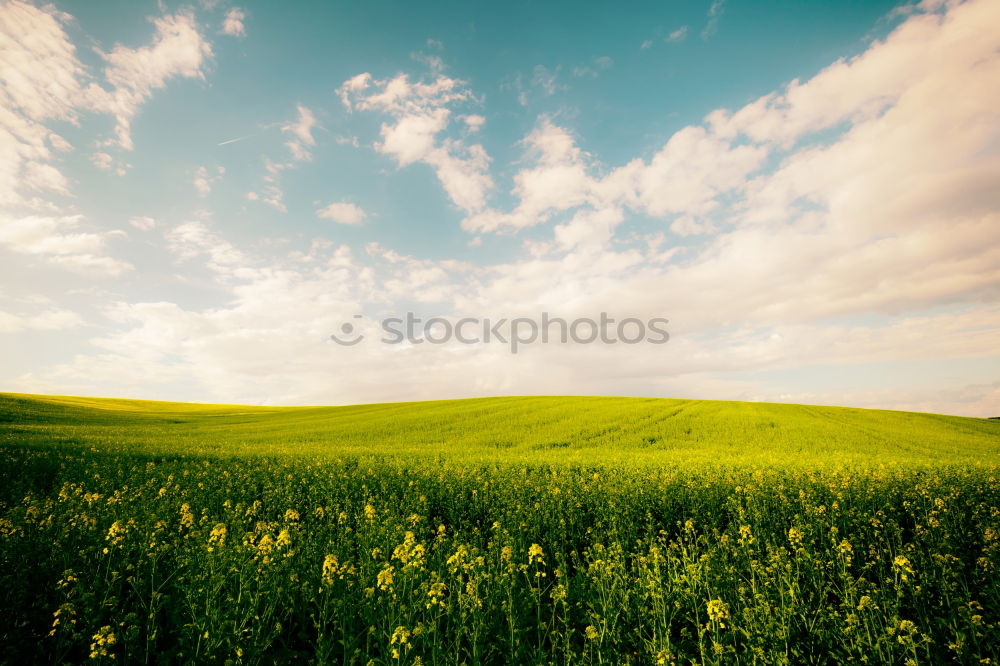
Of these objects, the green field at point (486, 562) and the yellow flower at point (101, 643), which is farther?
the green field at point (486, 562)

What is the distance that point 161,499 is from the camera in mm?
9789

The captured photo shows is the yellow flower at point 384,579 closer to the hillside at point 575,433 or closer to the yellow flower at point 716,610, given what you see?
the yellow flower at point 716,610

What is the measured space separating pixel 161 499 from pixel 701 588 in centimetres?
1116

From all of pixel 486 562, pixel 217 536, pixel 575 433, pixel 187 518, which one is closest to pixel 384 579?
pixel 486 562

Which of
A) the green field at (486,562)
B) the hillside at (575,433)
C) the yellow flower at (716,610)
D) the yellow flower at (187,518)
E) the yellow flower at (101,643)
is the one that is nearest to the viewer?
the yellow flower at (101,643)

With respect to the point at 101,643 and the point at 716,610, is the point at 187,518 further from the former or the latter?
the point at 716,610

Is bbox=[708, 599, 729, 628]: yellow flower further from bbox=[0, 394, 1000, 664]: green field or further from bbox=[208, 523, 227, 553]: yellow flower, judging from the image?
bbox=[208, 523, 227, 553]: yellow flower

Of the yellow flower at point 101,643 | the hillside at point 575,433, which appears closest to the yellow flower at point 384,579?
the yellow flower at point 101,643

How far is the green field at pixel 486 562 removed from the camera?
423cm

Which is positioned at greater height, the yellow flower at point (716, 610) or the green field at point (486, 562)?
the yellow flower at point (716, 610)

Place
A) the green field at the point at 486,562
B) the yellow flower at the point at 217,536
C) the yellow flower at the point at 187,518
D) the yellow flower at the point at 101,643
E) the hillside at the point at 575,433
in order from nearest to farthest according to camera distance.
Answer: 1. the yellow flower at the point at 101,643
2. the green field at the point at 486,562
3. the yellow flower at the point at 217,536
4. the yellow flower at the point at 187,518
5. the hillside at the point at 575,433

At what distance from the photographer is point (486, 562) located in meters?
6.30

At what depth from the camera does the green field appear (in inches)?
167

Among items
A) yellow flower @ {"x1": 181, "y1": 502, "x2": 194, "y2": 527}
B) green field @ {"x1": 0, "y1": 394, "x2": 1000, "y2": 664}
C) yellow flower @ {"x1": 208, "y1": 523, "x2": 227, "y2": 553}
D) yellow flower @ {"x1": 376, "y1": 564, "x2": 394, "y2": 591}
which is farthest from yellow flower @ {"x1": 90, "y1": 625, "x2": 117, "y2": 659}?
yellow flower @ {"x1": 181, "y1": 502, "x2": 194, "y2": 527}
